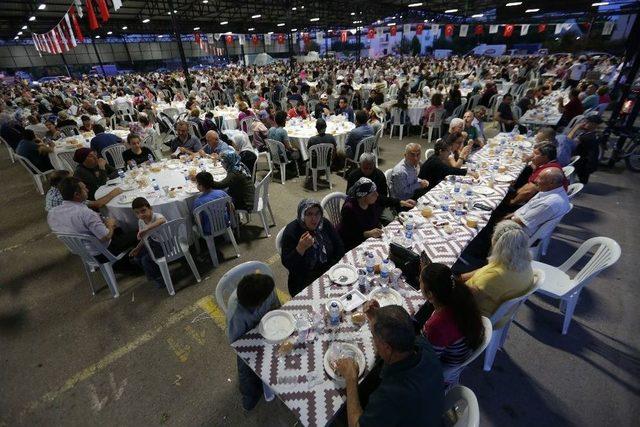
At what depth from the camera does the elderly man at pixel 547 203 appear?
332 cm

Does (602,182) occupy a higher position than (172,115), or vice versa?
(172,115)

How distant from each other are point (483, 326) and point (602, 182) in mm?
6796

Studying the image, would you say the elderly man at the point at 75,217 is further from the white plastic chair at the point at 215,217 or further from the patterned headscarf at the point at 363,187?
the patterned headscarf at the point at 363,187

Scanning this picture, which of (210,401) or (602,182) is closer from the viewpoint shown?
(210,401)

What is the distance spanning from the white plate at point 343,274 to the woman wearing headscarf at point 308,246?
0.34 meters

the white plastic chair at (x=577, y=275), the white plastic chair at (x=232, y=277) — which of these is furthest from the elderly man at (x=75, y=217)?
the white plastic chair at (x=577, y=275)

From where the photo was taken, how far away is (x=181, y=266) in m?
4.34

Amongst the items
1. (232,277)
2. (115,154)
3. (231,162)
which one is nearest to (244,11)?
(115,154)

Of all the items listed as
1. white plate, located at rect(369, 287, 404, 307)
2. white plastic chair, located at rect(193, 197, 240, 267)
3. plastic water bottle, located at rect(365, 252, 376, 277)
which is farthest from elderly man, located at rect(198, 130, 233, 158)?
white plate, located at rect(369, 287, 404, 307)

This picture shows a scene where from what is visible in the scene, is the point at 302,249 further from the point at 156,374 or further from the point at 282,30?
the point at 282,30

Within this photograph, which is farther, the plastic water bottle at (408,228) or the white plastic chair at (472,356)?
the plastic water bottle at (408,228)

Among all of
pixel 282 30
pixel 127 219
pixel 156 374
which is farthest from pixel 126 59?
pixel 156 374

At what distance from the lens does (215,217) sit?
4008 millimetres

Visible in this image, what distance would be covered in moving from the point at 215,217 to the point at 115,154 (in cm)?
432
